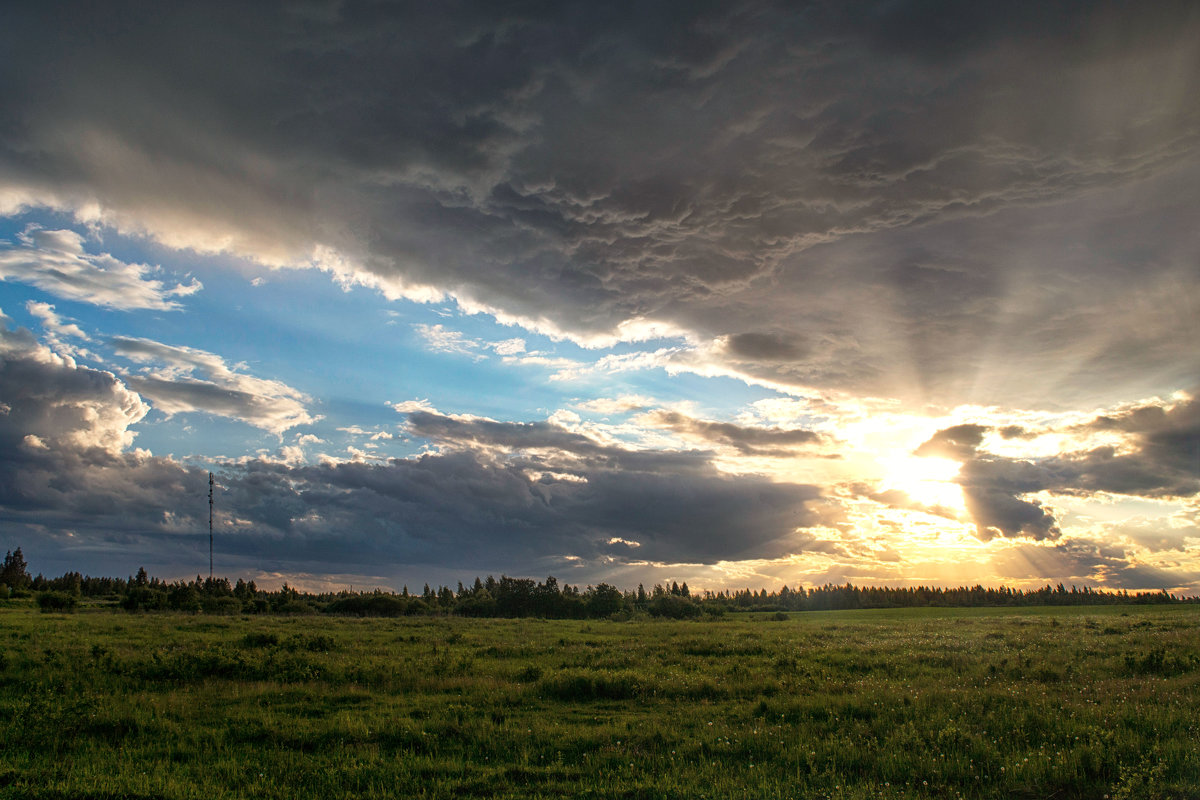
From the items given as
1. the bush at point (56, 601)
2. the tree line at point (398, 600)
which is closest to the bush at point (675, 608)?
the tree line at point (398, 600)

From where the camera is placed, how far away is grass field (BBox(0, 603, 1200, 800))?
11.4m

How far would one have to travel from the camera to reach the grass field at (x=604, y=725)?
11422 millimetres

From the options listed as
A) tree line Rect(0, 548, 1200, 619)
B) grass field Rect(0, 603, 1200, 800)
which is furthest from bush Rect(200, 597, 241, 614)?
grass field Rect(0, 603, 1200, 800)

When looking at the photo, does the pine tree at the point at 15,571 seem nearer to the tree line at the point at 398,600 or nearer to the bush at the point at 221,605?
the tree line at the point at 398,600

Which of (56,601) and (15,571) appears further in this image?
(15,571)

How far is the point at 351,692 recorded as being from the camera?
2005 centimetres

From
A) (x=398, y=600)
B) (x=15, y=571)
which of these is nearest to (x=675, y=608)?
(x=398, y=600)

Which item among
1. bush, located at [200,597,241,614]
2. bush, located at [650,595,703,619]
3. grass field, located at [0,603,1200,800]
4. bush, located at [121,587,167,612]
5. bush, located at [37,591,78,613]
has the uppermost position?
grass field, located at [0,603,1200,800]

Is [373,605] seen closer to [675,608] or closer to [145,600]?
[145,600]

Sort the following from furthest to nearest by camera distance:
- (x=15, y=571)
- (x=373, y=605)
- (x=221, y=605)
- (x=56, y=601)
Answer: (x=15, y=571) < (x=373, y=605) < (x=221, y=605) < (x=56, y=601)

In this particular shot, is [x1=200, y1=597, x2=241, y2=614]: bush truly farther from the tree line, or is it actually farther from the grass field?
the grass field

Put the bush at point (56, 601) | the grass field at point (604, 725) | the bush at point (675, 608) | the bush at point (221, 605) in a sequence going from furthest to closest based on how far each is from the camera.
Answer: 1. the bush at point (675, 608)
2. the bush at point (221, 605)
3. the bush at point (56, 601)
4. the grass field at point (604, 725)

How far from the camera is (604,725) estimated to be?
1569cm

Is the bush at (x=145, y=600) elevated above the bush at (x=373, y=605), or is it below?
above
